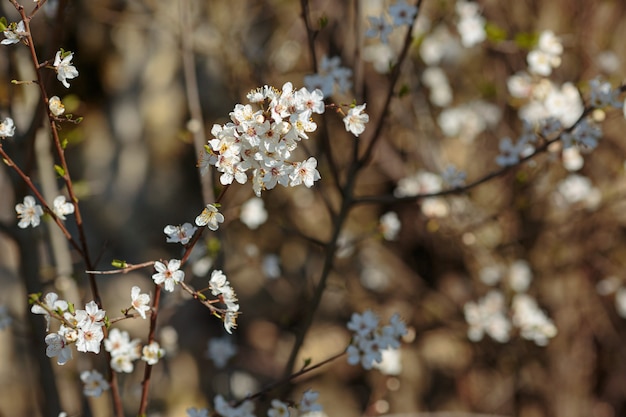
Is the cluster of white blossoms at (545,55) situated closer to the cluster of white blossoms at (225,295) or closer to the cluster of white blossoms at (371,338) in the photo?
the cluster of white blossoms at (371,338)

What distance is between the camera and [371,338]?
1.87 m

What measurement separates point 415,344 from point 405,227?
0.83m

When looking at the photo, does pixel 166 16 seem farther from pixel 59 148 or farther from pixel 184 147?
pixel 59 148

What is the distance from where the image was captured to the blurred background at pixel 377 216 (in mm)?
3818

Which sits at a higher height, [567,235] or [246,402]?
[246,402]

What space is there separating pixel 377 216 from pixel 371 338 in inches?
107

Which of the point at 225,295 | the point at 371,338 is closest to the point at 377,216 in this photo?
the point at 371,338

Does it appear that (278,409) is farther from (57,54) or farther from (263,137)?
(57,54)

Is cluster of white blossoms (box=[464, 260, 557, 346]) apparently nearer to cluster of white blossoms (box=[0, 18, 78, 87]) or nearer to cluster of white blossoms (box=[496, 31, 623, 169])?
cluster of white blossoms (box=[496, 31, 623, 169])

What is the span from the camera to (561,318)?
4191 mm

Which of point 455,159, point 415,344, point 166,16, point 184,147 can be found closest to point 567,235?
point 455,159

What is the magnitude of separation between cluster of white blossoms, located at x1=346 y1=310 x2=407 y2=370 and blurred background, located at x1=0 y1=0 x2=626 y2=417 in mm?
1745

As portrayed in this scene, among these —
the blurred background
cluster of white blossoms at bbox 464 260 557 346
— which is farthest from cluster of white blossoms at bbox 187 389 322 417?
the blurred background

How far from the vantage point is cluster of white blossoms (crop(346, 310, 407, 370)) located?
184cm
